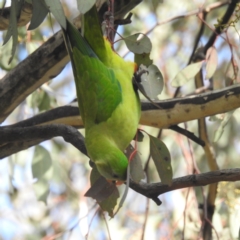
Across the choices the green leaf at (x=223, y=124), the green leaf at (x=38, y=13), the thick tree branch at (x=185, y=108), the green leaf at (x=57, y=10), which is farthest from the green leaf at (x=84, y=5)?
the green leaf at (x=223, y=124)

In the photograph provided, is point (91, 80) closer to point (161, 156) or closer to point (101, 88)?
point (101, 88)

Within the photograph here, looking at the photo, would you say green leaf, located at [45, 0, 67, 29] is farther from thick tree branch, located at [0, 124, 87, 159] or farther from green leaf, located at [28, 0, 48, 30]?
thick tree branch, located at [0, 124, 87, 159]

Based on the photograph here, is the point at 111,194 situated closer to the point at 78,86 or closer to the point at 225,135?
the point at 78,86

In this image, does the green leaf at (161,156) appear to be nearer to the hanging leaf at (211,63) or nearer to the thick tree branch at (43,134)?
the thick tree branch at (43,134)

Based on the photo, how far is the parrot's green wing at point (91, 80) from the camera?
4.48 ft

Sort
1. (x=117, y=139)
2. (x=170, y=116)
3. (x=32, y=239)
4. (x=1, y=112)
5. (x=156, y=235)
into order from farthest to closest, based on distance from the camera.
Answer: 1. (x=32, y=239)
2. (x=156, y=235)
3. (x=1, y=112)
4. (x=170, y=116)
5. (x=117, y=139)

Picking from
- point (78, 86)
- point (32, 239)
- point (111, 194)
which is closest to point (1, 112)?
point (78, 86)

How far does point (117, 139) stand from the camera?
4.25ft

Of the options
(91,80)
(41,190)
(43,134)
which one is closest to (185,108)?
(91,80)

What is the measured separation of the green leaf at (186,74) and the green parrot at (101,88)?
54 cm

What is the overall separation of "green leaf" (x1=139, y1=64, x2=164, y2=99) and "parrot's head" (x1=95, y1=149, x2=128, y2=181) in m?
0.24

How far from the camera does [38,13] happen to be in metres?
1.24

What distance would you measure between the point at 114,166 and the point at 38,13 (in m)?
0.42

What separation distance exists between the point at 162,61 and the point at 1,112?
73.8 inches
